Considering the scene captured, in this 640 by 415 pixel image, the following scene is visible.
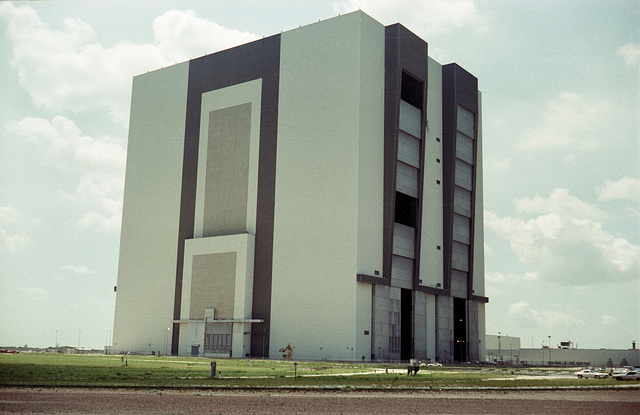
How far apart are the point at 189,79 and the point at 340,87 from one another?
2925cm

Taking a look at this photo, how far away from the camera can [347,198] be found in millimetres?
78250

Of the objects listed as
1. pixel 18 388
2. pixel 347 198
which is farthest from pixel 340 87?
pixel 18 388

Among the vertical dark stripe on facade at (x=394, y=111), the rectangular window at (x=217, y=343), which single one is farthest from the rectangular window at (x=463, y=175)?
the rectangular window at (x=217, y=343)

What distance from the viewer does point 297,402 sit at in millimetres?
23828

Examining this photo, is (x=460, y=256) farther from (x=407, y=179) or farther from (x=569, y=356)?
(x=569, y=356)

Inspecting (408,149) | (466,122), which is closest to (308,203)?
(408,149)

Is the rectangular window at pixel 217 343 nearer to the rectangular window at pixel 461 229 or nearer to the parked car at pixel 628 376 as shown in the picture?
the rectangular window at pixel 461 229

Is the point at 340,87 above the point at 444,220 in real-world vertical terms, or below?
above

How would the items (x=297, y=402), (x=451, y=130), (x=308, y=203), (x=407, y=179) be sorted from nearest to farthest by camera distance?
(x=297, y=402) < (x=308, y=203) < (x=407, y=179) < (x=451, y=130)

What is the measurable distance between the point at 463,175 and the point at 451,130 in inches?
299

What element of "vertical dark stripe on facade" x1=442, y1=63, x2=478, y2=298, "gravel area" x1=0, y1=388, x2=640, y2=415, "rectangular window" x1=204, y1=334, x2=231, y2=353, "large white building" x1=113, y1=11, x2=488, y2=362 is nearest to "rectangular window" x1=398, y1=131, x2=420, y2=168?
"large white building" x1=113, y1=11, x2=488, y2=362

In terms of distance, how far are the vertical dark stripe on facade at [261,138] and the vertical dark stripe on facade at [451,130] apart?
25.6m

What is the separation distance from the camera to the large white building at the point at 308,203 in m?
79.1

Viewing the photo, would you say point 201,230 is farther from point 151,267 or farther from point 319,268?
point 319,268
